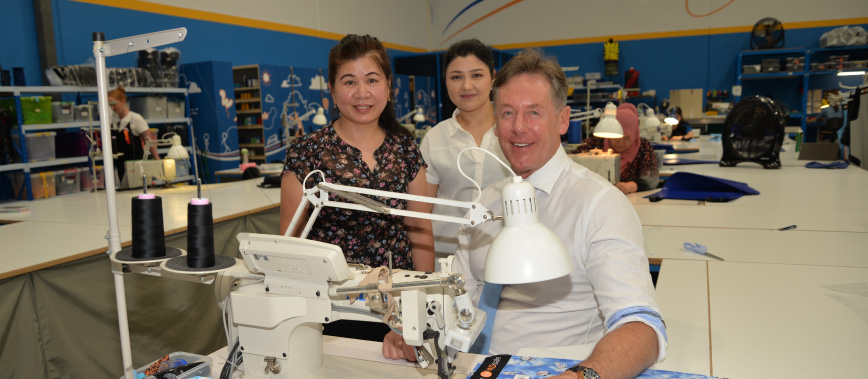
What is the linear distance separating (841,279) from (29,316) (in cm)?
297

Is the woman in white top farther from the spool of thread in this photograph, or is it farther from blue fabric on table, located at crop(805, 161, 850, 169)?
blue fabric on table, located at crop(805, 161, 850, 169)

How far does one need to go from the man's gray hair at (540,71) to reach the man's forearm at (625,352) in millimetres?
601

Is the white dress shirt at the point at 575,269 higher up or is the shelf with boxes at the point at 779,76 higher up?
the shelf with boxes at the point at 779,76

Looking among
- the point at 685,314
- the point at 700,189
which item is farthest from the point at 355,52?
the point at 700,189

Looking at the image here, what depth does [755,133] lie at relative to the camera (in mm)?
4316

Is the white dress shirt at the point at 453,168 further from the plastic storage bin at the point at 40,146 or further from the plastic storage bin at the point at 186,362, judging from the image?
the plastic storage bin at the point at 40,146

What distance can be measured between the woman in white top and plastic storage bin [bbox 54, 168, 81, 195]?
3581 mm

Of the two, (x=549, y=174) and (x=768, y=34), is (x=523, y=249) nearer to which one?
(x=549, y=174)

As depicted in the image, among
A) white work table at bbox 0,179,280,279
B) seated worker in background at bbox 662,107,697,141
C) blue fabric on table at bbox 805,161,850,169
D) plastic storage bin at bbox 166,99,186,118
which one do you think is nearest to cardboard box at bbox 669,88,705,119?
seated worker in background at bbox 662,107,697,141

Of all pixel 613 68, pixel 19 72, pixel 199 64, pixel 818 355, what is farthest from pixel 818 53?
pixel 19 72

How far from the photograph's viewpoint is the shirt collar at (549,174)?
5.05 ft

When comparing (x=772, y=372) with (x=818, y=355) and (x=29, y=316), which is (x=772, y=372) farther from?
(x=29, y=316)

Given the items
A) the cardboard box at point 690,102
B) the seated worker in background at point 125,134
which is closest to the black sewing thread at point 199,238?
the seated worker in background at point 125,134

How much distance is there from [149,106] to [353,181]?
4.92 meters
